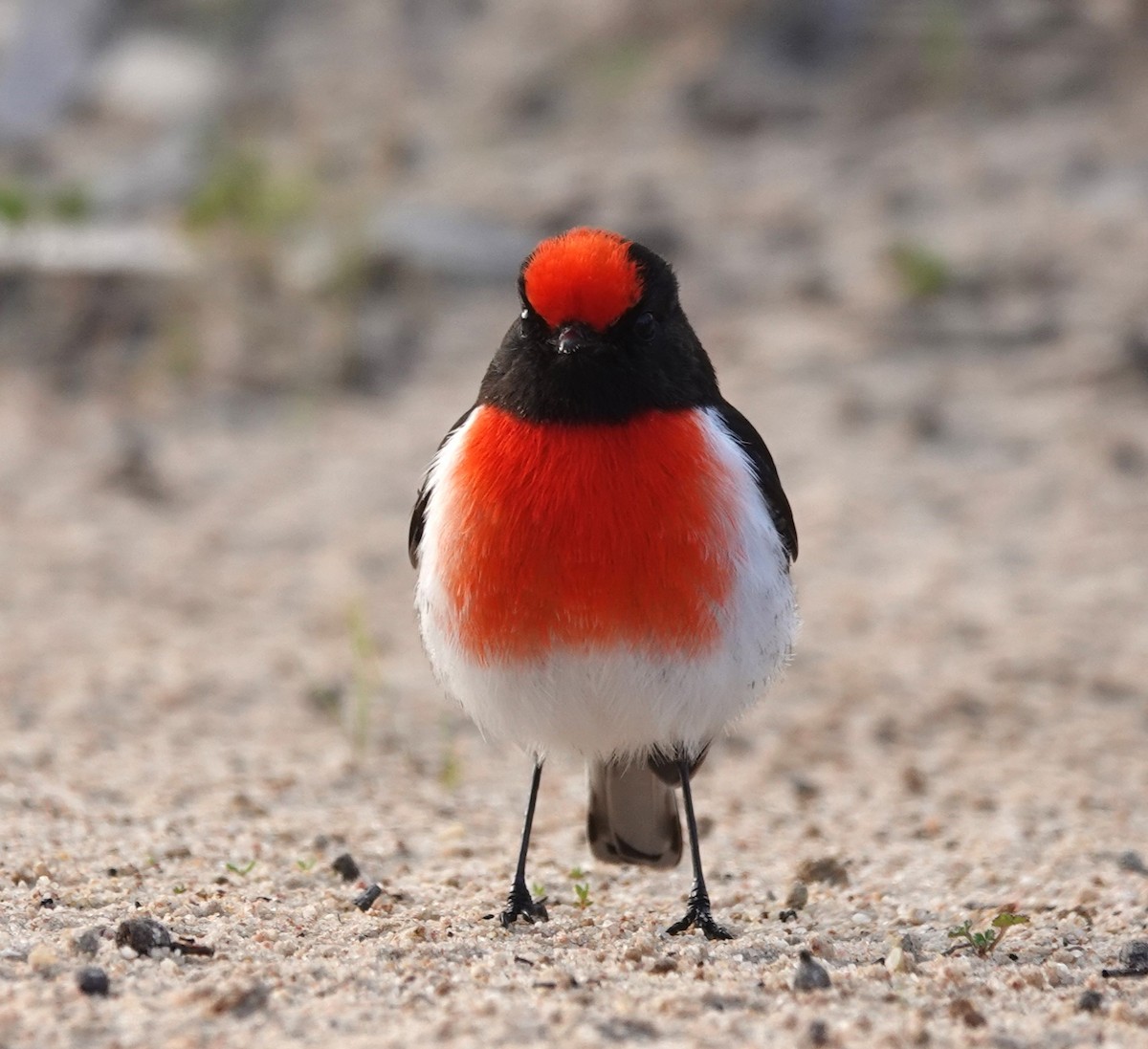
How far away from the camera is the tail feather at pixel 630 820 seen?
487cm

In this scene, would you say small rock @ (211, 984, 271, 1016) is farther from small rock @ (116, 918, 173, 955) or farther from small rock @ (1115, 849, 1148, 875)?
small rock @ (1115, 849, 1148, 875)

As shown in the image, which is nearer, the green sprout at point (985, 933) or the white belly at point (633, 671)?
the green sprout at point (985, 933)

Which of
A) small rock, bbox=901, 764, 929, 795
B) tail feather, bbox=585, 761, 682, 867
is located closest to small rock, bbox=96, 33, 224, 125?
small rock, bbox=901, 764, 929, 795

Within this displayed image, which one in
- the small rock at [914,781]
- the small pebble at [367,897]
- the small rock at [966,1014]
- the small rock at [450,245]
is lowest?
the small pebble at [367,897]

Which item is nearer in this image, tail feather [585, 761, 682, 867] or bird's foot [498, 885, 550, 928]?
bird's foot [498, 885, 550, 928]

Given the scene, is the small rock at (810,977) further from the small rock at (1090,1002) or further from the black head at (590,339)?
the black head at (590,339)

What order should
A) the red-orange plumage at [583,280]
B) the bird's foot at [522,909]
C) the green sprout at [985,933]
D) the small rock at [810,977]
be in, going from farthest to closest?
the bird's foot at [522,909] → the red-orange plumage at [583,280] → the green sprout at [985,933] → the small rock at [810,977]

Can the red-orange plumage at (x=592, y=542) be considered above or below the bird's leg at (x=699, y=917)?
above

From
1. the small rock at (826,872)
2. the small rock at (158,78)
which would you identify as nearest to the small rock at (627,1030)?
the small rock at (826,872)

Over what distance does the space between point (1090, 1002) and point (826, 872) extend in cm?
133

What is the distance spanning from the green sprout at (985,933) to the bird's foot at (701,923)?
55cm

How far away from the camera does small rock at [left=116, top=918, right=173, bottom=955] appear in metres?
3.70

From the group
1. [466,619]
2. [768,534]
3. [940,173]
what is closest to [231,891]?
[466,619]

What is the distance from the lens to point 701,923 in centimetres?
432
